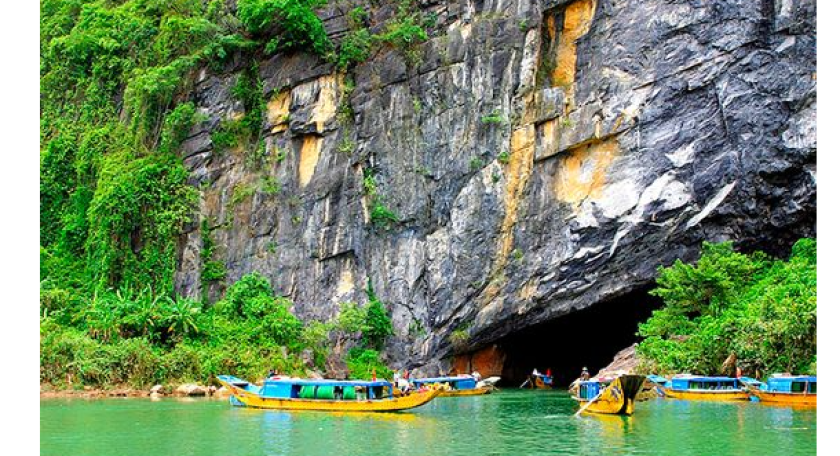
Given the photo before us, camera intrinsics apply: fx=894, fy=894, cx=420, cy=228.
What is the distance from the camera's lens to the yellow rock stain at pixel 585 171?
2839 centimetres

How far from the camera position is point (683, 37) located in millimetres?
27859

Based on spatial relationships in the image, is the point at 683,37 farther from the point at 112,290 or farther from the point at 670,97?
the point at 112,290

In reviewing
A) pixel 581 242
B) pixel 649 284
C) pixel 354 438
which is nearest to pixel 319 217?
pixel 581 242

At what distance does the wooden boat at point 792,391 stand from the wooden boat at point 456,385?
9958mm

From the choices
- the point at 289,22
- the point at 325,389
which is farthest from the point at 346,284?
the point at 325,389

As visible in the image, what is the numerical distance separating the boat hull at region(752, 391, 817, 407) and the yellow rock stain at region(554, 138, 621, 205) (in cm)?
910

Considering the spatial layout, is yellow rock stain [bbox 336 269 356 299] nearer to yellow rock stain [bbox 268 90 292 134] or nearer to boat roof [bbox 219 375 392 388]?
yellow rock stain [bbox 268 90 292 134]

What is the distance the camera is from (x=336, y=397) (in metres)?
21.0

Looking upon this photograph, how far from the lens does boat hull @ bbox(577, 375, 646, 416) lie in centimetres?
1912

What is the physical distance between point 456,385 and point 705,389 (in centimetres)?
794

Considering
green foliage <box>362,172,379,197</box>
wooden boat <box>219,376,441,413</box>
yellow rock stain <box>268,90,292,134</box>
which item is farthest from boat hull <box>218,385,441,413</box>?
yellow rock stain <box>268,90,292,134</box>

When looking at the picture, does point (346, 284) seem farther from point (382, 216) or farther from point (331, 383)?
point (331, 383)

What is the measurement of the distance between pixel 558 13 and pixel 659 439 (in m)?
17.9

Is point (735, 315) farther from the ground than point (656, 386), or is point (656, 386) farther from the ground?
point (735, 315)
